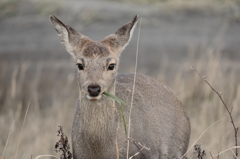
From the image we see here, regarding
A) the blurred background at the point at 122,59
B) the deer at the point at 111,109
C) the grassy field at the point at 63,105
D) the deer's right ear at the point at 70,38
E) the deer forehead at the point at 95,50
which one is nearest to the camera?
the deer at the point at 111,109

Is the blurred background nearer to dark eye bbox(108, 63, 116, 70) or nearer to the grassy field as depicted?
the grassy field

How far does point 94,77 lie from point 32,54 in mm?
13328

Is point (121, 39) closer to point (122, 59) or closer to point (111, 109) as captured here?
point (111, 109)

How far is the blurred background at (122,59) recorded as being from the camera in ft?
41.8

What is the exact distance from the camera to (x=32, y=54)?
64.9ft

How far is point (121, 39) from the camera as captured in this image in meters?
7.74

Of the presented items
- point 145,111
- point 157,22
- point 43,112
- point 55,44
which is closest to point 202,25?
point 157,22

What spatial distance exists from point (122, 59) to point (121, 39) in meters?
10.6

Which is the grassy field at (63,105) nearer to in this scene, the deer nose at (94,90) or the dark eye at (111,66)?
the dark eye at (111,66)

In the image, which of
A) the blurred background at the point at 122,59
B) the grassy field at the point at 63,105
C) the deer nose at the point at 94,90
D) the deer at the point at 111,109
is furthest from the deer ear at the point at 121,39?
the grassy field at the point at 63,105

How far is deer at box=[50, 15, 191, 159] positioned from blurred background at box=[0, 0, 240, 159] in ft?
5.09

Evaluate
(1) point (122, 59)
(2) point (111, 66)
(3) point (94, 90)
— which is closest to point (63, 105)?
(1) point (122, 59)

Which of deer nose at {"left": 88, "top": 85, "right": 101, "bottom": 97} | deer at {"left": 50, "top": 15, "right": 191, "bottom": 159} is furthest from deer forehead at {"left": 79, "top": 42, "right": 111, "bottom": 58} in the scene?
deer nose at {"left": 88, "top": 85, "right": 101, "bottom": 97}

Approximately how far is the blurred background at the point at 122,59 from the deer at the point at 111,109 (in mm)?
1550
